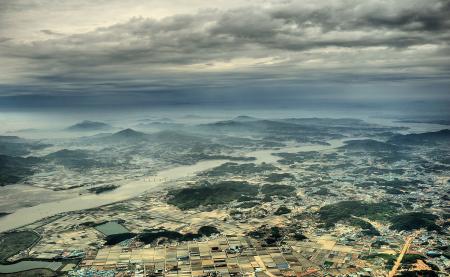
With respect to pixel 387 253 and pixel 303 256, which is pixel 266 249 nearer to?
pixel 303 256

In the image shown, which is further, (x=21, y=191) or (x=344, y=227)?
(x=21, y=191)

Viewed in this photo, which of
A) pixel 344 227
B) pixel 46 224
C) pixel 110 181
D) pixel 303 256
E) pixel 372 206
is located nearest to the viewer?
pixel 303 256

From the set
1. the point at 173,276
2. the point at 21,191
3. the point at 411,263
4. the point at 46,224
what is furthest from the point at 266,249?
the point at 21,191

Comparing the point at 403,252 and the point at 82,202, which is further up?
the point at 403,252

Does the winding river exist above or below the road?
below

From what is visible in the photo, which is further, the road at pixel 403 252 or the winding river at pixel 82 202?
the winding river at pixel 82 202

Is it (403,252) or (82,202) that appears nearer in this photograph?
(403,252)

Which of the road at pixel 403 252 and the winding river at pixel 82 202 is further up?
the road at pixel 403 252

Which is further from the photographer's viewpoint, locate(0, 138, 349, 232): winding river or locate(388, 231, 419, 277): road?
locate(0, 138, 349, 232): winding river

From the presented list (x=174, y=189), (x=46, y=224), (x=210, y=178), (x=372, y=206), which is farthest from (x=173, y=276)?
A: (x=210, y=178)

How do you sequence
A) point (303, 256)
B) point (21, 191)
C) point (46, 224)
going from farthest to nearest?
point (21, 191)
point (46, 224)
point (303, 256)
